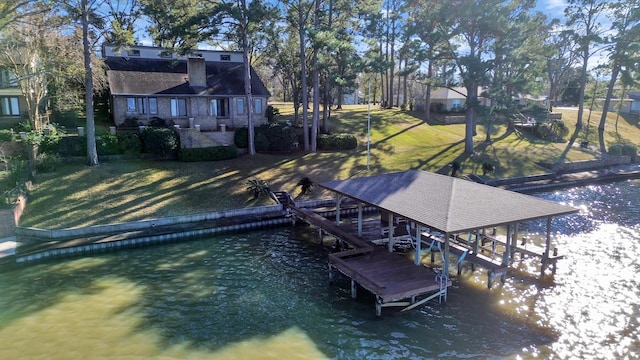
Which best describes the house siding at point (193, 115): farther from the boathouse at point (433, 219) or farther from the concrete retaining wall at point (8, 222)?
the boathouse at point (433, 219)

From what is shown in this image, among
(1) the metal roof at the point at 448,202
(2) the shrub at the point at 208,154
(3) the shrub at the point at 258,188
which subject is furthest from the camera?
(2) the shrub at the point at 208,154

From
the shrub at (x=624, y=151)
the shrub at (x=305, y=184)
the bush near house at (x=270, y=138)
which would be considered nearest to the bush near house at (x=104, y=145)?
the bush near house at (x=270, y=138)

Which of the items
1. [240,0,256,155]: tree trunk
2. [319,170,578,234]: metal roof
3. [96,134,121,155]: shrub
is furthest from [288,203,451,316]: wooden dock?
[96,134,121,155]: shrub

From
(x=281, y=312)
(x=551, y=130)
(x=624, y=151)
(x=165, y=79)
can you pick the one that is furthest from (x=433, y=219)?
(x=551, y=130)

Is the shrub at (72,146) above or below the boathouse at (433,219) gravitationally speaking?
above

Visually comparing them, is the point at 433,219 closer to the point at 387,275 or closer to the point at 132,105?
the point at 387,275

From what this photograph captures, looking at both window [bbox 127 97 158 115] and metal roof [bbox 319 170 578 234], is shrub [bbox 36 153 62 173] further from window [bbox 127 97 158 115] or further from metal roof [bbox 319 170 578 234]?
metal roof [bbox 319 170 578 234]
